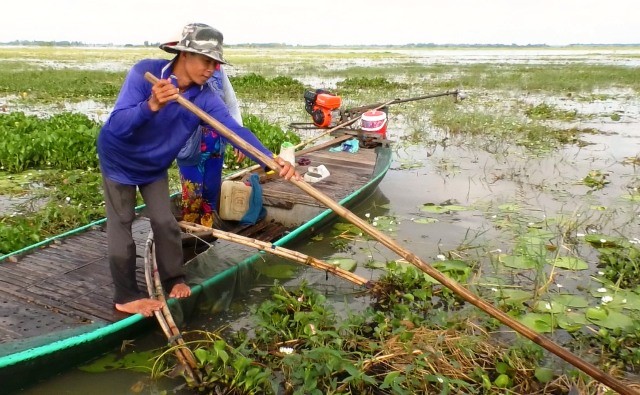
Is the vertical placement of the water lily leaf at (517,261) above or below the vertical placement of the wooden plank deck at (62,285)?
below

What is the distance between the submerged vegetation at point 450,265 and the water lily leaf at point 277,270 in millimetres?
64

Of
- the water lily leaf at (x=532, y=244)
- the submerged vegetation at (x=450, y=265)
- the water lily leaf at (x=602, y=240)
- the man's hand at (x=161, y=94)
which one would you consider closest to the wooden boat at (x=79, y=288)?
the submerged vegetation at (x=450, y=265)

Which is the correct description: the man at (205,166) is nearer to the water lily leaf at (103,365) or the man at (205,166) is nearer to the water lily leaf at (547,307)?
the water lily leaf at (103,365)

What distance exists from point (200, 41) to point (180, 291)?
1533 millimetres

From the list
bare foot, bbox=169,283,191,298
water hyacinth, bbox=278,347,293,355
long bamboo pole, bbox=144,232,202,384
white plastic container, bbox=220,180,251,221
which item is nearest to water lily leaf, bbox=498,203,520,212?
white plastic container, bbox=220,180,251,221

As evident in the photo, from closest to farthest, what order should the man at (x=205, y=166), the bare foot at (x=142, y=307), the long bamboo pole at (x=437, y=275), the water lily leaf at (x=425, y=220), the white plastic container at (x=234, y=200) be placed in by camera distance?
the long bamboo pole at (x=437, y=275)
the bare foot at (x=142, y=307)
the man at (x=205, y=166)
the white plastic container at (x=234, y=200)
the water lily leaf at (x=425, y=220)

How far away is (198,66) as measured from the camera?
8.52ft

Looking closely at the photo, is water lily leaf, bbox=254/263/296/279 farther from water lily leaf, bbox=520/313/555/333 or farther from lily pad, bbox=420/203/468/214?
lily pad, bbox=420/203/468/214

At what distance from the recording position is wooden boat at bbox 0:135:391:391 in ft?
8.33

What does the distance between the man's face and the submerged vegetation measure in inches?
57.1

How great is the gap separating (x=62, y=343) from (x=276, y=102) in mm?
12567

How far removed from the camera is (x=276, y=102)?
14.6m

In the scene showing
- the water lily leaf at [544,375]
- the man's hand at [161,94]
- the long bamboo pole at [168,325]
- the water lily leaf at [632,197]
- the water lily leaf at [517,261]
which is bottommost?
the water lily leaf at [517,261]

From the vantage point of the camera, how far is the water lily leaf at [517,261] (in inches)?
167
